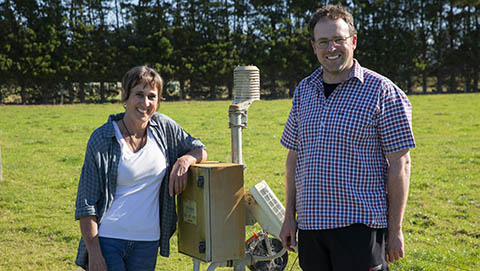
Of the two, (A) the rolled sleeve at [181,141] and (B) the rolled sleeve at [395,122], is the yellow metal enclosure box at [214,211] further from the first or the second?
(B) the rolled sleeve at [395,122]

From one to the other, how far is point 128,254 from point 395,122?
164 cm

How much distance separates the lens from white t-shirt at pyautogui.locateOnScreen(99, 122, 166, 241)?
9.82ft

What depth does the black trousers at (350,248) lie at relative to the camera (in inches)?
104

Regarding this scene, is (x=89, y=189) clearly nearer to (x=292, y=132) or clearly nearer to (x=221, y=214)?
(x=221, y=214)

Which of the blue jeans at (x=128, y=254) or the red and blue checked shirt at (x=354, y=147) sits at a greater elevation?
the red and blue checked shirt at (x=354, y=147)

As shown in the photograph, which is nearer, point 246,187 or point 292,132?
point 292,132

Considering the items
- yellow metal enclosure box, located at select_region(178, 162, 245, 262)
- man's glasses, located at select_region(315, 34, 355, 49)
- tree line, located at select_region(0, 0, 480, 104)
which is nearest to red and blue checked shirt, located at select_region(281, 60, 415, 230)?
man's glasses, located at select_region(315, 34, 355, 49)

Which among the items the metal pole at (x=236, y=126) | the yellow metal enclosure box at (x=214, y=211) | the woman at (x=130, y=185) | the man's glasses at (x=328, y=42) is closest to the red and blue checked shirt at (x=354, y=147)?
the man's glasses at (x=328, y=42)

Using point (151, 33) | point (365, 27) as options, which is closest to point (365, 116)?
point (151, 33)

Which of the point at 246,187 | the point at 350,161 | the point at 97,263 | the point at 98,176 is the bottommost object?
the point at 246,187

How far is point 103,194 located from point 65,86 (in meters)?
36.6

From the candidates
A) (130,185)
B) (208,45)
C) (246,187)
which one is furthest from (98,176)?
(208,45)

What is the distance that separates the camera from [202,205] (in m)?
3.37

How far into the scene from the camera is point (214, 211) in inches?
133
